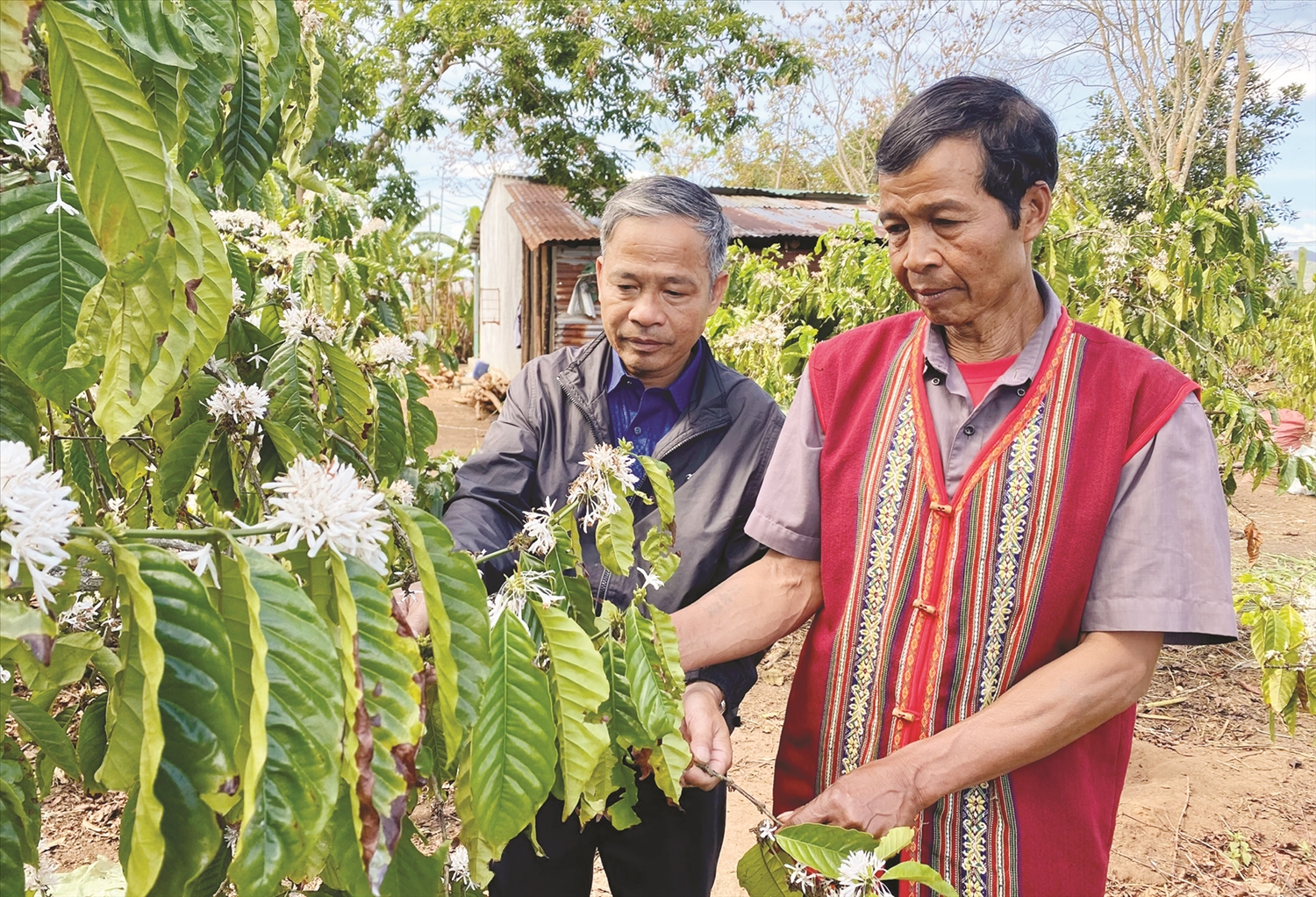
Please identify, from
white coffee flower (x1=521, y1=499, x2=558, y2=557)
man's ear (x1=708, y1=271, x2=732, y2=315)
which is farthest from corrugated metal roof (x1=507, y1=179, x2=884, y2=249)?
white coffee flower (x1=521, y1=499, x2=558, y2=557)

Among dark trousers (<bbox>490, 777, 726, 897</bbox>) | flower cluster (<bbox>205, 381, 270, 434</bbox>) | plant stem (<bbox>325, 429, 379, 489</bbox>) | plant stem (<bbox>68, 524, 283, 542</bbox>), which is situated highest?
flower cluster (<bbox>205, 381, 270, 434</bbox>)

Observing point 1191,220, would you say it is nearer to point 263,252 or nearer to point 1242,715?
point 1242,715

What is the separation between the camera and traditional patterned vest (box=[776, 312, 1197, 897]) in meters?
1.35

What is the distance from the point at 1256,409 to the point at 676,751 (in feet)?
12.0

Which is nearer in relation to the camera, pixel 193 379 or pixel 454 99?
pixel 193 379

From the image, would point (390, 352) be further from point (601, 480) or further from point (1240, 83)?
point (1240, 83)

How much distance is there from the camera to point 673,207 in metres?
1.83

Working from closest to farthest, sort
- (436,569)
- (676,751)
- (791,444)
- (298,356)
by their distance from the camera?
(436,569) < (676,751) < (298,356) < (791,444)

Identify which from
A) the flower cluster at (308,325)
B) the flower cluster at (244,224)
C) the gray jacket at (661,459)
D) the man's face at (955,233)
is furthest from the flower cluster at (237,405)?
the flower cluster at (244,224)

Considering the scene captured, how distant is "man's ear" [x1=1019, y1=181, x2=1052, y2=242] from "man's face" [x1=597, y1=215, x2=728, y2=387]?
0.64 metres

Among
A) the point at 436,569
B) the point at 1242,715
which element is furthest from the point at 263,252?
the point at 1242,715

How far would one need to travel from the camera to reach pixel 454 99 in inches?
415

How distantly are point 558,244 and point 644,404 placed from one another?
11616mm

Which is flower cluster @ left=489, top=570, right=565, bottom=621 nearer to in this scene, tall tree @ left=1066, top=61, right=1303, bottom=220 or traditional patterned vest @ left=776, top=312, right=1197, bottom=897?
traditional patterned vest @ left=776, top=312, right=1197, bottom=897
